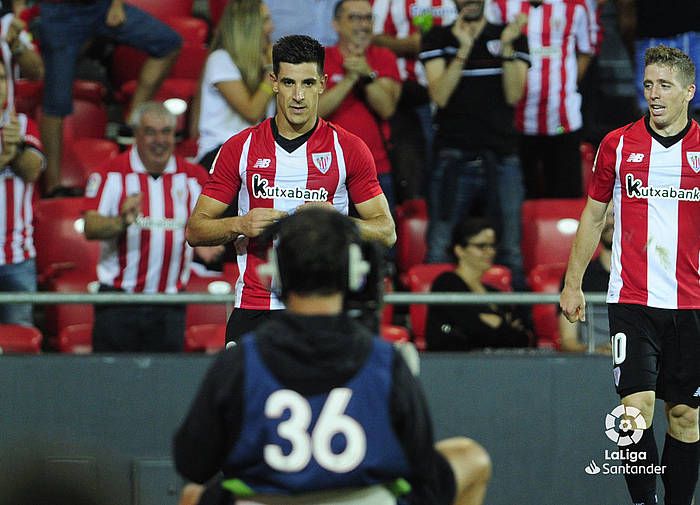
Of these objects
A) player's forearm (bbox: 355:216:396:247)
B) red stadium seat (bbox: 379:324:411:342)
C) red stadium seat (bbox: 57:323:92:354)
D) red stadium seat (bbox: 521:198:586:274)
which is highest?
player's forearm (bbox: 355:216:396:247)

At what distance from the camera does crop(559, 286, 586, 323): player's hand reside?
19.1 ft

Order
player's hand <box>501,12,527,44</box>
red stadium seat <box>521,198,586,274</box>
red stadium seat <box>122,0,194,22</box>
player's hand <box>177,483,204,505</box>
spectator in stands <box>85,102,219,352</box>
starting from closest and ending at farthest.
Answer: player's hand <box>177,483,204,505</box> < spectator in stands <box>85,102,219,352</box> < player's hand <box>501,12,527,44</box> < red stadium seat <box>521,198,586,274</box> < red stadium seat <box>122,0,194,22</box>

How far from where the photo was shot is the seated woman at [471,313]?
7242 mm

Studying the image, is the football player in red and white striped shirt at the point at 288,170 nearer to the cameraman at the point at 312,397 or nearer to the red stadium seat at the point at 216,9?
the cameraman at the point at 312,397

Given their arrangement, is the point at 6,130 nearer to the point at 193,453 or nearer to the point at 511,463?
the point at 511,463

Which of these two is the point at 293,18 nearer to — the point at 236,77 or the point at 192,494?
the point at 236,77

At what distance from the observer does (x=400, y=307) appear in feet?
26.8

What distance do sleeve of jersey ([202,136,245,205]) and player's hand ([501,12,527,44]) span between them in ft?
10.2

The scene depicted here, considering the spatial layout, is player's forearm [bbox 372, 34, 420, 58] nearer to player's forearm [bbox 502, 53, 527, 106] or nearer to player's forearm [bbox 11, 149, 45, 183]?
player's forearm [bbox 502, 53, 527, 106]

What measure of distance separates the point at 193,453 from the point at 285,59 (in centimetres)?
262

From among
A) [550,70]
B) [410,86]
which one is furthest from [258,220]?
[550,70]

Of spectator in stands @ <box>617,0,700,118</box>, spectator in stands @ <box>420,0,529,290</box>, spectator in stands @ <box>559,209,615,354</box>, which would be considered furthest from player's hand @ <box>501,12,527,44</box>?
spectator in stands @ <box>559,209,615,354</box>

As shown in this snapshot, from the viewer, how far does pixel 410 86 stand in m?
8.83

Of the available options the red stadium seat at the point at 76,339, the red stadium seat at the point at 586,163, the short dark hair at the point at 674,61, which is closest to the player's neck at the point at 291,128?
the short dark hair at the point at 674,61
